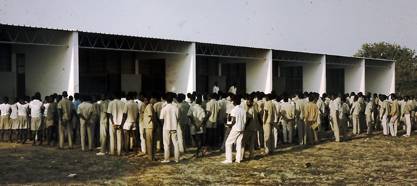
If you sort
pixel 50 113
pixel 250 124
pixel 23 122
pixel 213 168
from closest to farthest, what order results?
pixel 213 168 → pixel 250 124 → pixel 50 113 → pixel 23 122

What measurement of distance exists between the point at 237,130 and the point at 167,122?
1.63 metres

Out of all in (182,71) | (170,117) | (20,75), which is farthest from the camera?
(182,71)

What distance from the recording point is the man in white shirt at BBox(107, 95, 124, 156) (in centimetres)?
1306

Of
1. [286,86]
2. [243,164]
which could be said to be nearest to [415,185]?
[243,164]

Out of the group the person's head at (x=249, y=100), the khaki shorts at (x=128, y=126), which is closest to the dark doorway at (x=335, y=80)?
the person's head at (x=249, y=100)

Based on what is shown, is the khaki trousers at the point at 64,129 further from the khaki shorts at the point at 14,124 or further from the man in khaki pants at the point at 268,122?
the man in khaki pants at the point at 268,122

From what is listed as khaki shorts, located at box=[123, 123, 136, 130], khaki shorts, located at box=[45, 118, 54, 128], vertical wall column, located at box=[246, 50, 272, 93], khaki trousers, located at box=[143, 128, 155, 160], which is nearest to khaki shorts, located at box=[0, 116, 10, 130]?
khaki shorts, located at box=[45, 118, 54, 128]

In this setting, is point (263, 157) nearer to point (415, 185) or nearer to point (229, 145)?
point (229, 145)

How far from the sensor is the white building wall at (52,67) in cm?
1842

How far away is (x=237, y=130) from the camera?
12.1 meters

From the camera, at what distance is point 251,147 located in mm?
13211

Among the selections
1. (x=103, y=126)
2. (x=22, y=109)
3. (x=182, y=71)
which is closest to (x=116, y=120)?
(x=103, y=126)

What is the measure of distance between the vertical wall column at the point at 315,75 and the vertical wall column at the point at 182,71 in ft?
31.4

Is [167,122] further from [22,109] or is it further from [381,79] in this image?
[381,79]
